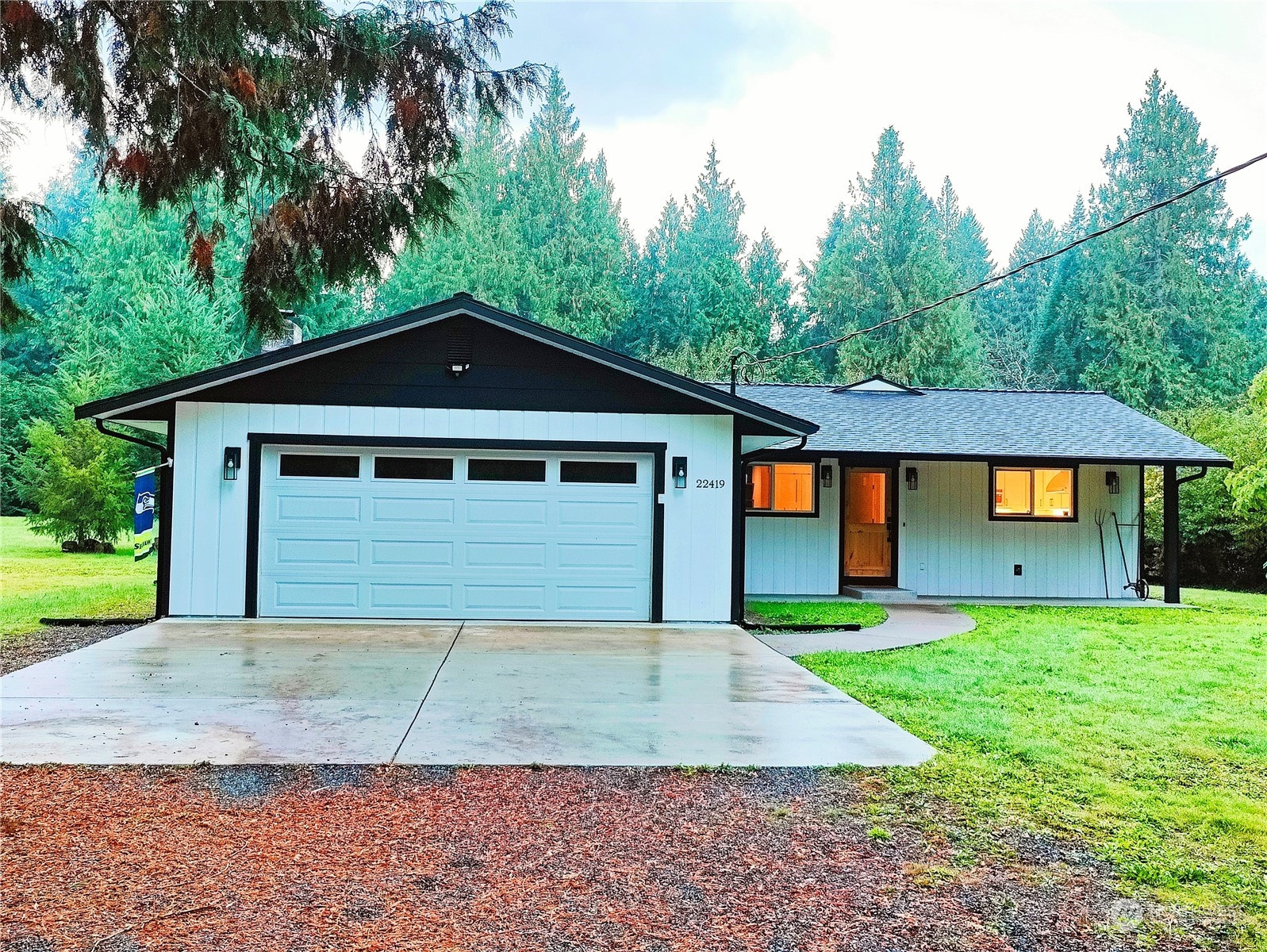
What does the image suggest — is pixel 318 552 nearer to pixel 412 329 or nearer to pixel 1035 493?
pixel 412 329

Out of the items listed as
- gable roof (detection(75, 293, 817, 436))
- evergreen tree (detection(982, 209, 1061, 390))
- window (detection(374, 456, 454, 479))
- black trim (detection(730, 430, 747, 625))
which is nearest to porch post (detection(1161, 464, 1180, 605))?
gable roof (detection(75, 293, 817, 436))

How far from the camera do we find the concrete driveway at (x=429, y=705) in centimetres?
498

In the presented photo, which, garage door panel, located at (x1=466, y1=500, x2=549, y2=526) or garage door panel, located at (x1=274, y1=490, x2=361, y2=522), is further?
garage door panel, located at (x1=466, y1=500, x2=549, y2=526)

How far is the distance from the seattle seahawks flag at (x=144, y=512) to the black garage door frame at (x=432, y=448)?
93cm

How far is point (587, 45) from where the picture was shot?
14328 millimetres

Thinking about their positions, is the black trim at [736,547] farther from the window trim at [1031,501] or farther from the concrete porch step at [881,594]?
the window trim at [1031,501]

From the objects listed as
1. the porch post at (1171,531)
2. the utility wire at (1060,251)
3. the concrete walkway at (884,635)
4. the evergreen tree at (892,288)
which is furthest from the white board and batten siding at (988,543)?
the evergreen tree at (892,288)

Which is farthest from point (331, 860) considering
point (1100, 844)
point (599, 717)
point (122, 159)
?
point (122, 159)

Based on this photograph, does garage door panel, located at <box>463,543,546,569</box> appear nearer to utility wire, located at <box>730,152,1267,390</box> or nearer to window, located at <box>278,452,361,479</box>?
window, located at <box>278,452,361,479</box>

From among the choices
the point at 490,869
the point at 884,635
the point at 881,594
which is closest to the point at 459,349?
the point at 884,635

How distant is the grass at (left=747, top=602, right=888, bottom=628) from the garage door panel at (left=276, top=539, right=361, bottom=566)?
4562 mm

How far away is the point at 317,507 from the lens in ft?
33.1

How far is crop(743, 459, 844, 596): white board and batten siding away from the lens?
43.9 ft

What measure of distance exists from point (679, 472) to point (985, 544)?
603 centimetres
